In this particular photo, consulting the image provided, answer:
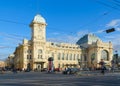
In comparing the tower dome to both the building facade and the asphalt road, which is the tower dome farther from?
the asphalt road

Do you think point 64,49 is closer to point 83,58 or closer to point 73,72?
point 83,58

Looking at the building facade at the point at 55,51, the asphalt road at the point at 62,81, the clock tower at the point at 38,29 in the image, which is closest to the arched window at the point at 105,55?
the building facade at the point at 55,51

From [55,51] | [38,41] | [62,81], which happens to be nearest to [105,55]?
[55,51]

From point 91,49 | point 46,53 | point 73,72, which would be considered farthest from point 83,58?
point 73,72

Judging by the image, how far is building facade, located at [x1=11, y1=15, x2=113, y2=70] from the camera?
123750 millimetres

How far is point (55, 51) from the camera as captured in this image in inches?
5354

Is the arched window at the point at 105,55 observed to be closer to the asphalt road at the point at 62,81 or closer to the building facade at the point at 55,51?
the building facade at the point at 55,51

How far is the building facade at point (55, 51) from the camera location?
123750 mm

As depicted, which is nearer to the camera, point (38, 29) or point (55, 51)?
point (38, 29)

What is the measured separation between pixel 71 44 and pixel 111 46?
20.9 metres

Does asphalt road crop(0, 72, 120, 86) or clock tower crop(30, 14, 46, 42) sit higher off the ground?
clock tower crop(30, 14, 46, 42)

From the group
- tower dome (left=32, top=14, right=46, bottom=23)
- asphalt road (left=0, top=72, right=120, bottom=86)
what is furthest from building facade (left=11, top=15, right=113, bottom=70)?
asphalt road (left=0, top=72, right=120, bottom=86)

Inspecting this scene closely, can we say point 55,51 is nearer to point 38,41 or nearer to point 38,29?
point 38,41

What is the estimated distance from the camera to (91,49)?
14762 cm
